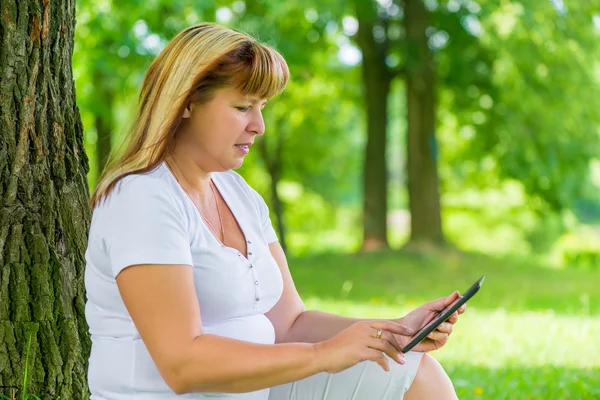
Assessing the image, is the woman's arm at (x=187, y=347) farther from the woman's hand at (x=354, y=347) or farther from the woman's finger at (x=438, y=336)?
the woman's finger at (x=438, y=336)

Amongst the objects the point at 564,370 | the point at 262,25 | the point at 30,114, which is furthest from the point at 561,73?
the point at 30,114

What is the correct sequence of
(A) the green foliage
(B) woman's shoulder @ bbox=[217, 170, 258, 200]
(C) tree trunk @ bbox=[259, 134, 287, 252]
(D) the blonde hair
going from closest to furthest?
(D) the blonde hair < (B) woman's shoulder @ bbox=[217, 170, 258, 200] < (A) the green foliage < (C) tree trunk @ bbox=[259, 134, 287, 252]

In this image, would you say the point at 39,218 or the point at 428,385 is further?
the point at 39,218

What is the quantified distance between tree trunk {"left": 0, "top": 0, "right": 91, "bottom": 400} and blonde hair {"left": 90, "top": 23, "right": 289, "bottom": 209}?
0.89 meters

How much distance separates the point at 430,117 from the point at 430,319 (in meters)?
12.2

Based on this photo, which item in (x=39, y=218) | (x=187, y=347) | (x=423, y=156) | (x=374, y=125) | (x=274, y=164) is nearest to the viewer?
(x=187, y=347)

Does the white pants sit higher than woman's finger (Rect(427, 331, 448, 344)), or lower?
lower

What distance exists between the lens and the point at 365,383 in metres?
2.75

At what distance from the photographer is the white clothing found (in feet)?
7.58

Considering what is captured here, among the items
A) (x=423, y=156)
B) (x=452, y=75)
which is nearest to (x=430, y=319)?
(x=423, y=156)

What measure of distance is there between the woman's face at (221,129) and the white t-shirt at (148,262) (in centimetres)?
14

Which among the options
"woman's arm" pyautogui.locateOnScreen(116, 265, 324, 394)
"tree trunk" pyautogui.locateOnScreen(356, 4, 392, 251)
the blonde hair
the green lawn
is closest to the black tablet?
"woman's arm" pyautogui.locateOnScreen(116, 265, 324, 394)

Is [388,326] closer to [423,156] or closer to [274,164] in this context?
[423,156]

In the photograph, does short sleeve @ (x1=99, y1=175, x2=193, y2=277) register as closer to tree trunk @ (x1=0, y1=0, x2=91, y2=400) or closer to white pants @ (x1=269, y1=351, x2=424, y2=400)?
white pants @ (x1=269, y1=351, x2=424, y2=400)
